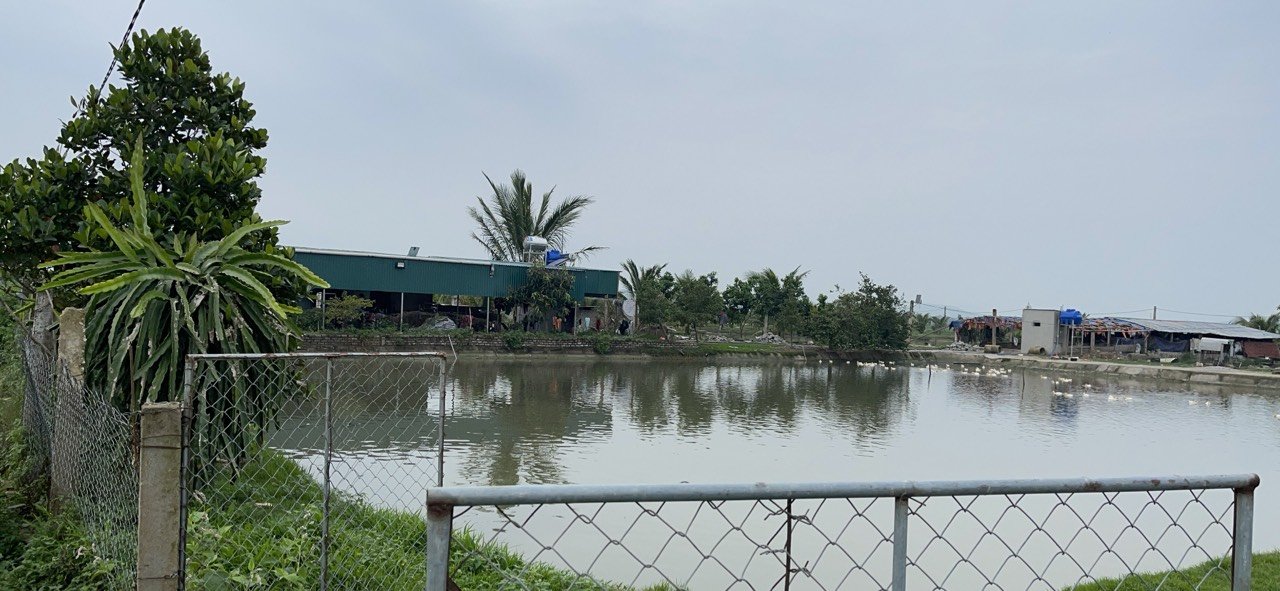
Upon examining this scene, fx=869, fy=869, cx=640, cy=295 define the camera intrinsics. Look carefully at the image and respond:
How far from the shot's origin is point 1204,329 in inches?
1741

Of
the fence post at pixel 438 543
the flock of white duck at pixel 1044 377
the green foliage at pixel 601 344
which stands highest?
the fence post at pixel 438 543

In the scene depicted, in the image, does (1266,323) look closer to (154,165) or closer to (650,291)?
(650,291)

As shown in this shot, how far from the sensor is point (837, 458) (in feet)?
37.4

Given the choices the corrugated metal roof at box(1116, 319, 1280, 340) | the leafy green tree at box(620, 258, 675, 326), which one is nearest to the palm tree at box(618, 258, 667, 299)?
the leafy green tree at box(620, 258, 675, 326)

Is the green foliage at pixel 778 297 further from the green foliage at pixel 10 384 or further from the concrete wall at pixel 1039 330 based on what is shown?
the green foliage at pixel 10 384

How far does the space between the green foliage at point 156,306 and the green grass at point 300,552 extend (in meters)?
0.65

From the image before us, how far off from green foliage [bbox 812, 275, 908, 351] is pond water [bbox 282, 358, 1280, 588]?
1128 cm

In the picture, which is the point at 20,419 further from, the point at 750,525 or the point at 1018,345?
the point at 1018,345

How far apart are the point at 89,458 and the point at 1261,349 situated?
156 feet

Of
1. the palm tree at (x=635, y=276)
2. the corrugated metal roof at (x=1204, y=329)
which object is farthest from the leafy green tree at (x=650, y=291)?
the corrugated metal roof at (x=1204, y=329)

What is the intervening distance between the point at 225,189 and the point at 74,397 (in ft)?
6.95

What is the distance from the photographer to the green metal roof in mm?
26047

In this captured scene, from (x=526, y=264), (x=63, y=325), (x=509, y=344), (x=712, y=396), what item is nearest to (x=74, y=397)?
(x=63, y=325)

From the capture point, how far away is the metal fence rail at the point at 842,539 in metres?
1.62
